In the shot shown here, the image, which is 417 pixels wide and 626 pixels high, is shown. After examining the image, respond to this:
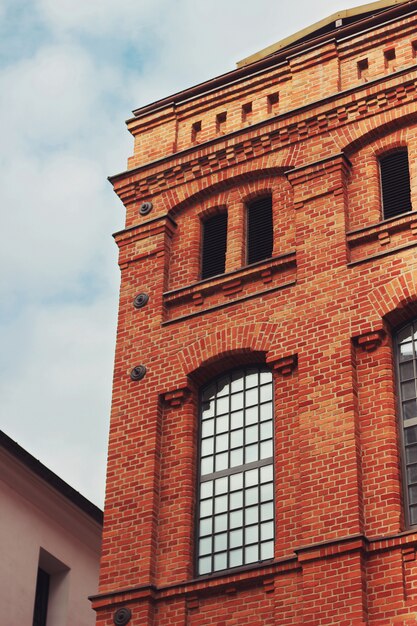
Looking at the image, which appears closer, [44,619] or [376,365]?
[376,365]

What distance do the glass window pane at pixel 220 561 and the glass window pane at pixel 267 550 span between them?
0.65m

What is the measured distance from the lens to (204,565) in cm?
1983

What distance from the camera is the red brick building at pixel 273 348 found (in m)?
18.7

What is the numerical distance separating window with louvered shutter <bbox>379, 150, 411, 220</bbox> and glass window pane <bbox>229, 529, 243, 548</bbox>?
577 cm

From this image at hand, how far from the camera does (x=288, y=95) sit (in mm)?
24688

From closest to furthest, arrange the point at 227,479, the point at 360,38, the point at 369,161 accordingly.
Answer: the point at 227,479 < the point at 369,161 < the point at 360,38

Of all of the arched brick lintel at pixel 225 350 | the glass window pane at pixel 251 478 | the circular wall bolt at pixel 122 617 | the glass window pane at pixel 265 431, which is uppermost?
the arched brick lintel at pixel 225 350

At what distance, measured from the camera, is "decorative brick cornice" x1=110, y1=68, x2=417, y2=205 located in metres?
23.2

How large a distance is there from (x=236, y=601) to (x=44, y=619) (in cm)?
915

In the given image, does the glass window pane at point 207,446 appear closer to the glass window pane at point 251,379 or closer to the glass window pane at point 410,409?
the glass window pane at point 251,379

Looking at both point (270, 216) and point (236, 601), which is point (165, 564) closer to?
point (236, 601)

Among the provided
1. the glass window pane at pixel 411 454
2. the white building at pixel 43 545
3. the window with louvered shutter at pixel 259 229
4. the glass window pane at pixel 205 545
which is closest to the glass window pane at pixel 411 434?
the glass window pane at pixel 411 454

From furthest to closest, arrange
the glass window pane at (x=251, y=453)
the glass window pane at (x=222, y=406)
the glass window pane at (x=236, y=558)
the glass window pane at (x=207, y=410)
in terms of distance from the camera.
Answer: the glass window pane at (x=207, y=410) → the glass window pane at (x=222, y=406) → the glass window pane at (x=251, y=453) → the glass window pane at (x=236, y=558)

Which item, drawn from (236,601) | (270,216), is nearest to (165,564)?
(236,601)
